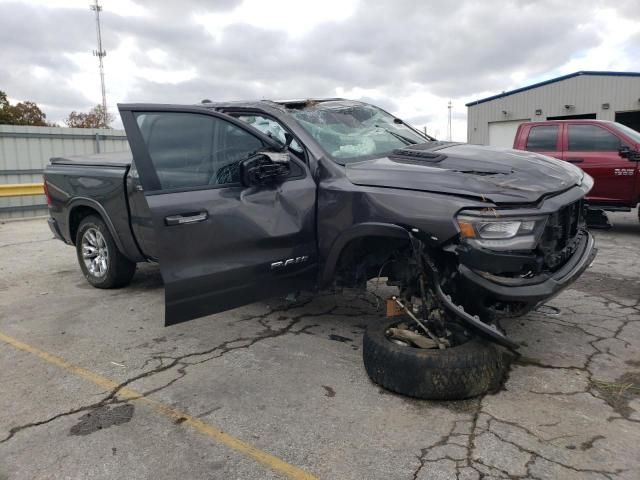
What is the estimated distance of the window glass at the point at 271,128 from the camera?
161 inches

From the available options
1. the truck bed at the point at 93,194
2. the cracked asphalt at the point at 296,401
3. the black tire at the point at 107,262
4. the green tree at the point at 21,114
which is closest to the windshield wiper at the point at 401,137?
the cracked asphalt at the point at 296,401

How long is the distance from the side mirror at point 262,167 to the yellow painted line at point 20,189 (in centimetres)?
1130

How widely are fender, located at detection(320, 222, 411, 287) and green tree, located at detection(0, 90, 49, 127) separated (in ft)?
133

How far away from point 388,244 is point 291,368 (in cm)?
113

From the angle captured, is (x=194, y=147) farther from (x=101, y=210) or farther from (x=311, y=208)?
(x=101, y=210)

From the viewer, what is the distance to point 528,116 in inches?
1005

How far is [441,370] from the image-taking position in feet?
10.2

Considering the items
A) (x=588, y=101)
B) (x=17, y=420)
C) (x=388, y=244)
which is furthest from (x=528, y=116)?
(x=17, y=420)

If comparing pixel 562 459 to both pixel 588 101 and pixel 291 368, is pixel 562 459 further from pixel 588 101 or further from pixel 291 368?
pixel 588 101

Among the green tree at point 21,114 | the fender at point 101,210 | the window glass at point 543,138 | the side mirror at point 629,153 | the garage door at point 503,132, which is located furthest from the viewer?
the green tree at point 21,114

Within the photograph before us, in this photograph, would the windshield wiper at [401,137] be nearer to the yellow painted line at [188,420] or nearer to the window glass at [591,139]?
the yellow painted line at [188,420]

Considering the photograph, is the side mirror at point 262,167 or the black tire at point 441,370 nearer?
the black tire at point 441,370

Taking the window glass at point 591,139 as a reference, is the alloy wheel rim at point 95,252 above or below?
below

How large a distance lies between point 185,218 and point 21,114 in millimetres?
44728
